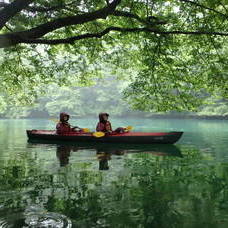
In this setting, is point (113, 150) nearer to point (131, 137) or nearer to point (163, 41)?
point (131, 137)

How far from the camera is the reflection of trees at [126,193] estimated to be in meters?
5.47

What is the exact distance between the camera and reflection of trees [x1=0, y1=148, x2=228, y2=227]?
5469mm

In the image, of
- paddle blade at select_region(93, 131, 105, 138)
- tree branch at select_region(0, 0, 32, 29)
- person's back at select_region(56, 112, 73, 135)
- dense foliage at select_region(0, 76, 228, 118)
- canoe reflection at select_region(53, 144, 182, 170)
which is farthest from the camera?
dense foliage at select_region(0, 76, 228, 118)

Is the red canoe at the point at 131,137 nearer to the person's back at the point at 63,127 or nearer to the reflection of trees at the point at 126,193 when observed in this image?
the person's back at the point at 63,127

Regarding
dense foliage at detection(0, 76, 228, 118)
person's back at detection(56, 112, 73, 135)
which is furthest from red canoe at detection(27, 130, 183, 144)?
dense foliage at detection(0, 76, 228, 118)

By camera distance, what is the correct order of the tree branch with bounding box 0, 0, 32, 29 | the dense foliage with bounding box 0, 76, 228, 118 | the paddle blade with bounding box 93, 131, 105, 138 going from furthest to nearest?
the dense foliage with bounding box 0, 76, 228, 118 < the paddle blade with bounding box 93, 131, 105, 138 < the tree branch with bounding box 0, 0, 32, 29

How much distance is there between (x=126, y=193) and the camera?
22.7ft

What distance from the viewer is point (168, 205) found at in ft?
20.0

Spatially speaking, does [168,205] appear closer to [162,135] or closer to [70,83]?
[162,135]

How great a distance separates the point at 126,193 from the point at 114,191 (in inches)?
12.2

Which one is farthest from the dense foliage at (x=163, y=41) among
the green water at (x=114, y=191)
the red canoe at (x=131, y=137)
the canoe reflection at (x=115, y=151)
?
the red canoe at (x=131, y=137)

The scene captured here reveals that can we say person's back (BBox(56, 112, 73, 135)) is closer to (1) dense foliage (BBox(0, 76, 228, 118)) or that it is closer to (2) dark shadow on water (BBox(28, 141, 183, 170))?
(2) dark shadow on water (BBox(28, 141, 183, 170))

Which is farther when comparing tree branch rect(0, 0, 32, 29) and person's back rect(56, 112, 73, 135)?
person's back rect(56, 112, 73, 135)

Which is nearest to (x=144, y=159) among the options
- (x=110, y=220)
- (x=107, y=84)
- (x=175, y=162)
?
(x=175, y=162)
